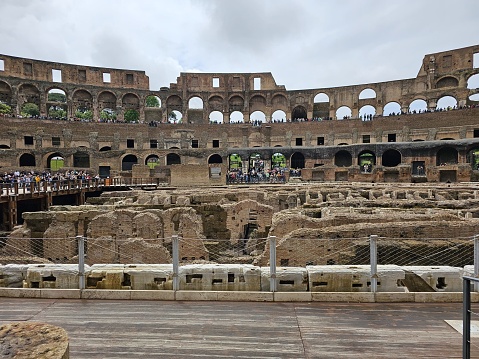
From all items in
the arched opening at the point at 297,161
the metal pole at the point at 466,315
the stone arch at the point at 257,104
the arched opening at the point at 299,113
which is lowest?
the metal pole at the point at 466,315

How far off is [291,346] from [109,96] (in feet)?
171

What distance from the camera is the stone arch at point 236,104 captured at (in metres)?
51.7

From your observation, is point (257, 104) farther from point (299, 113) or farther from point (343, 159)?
point (343, 159)

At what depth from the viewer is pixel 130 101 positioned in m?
51.4

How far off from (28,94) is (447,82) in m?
55.0

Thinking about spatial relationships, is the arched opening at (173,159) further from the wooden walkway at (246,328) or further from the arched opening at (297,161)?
the wooden walkway at (246,328)

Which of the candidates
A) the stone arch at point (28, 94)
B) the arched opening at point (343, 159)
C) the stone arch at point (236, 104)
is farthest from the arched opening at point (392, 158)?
the stone arch at point (28, 94)

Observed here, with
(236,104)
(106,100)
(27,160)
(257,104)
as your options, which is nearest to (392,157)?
(257,104)

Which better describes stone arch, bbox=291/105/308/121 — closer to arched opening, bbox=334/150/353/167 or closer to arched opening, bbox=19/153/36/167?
arched opening, bbox=334/150/353/167

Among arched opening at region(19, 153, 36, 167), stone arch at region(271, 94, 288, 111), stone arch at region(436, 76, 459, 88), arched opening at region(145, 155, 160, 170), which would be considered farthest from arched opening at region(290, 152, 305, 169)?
arched opening at region(19, 153, 36, 167)

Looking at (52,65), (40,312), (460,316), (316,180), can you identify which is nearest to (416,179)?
(316,180)

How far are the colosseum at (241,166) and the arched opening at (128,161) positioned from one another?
129 millimetres

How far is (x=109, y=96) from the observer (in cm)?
4978

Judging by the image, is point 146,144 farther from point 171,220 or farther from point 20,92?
point 171,220
